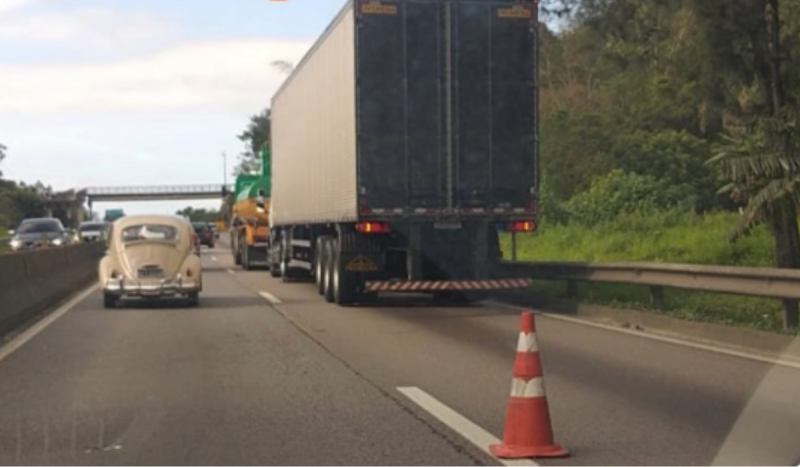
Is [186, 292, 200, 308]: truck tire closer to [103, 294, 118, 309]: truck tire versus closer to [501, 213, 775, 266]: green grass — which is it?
[103, 294, 118, 309]: truck tire

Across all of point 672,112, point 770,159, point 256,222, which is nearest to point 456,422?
point 770,159

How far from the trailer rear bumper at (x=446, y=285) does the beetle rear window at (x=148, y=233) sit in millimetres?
3951

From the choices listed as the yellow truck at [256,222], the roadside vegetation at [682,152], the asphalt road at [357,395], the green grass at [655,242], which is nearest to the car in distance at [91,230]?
the yellow truck at [256,222]

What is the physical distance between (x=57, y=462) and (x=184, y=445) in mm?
934

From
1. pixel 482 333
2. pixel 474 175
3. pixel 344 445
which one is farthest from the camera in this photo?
pixel 474 175

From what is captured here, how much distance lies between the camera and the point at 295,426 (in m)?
9.31

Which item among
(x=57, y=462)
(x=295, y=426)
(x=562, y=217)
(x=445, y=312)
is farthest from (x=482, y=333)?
(x=562, y=217)

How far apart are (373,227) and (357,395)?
30.2 feet

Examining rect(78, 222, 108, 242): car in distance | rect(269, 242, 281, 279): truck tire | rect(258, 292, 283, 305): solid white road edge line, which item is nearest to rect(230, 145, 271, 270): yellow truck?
rect(269, 242, 281, 279): truck tire

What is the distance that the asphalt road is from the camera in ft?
27.6

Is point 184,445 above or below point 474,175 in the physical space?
below

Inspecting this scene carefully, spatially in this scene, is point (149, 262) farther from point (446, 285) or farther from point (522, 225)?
point (522, 225)

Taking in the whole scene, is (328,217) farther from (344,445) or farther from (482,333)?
(344,445)

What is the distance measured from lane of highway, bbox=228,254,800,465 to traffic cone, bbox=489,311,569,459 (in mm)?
189
